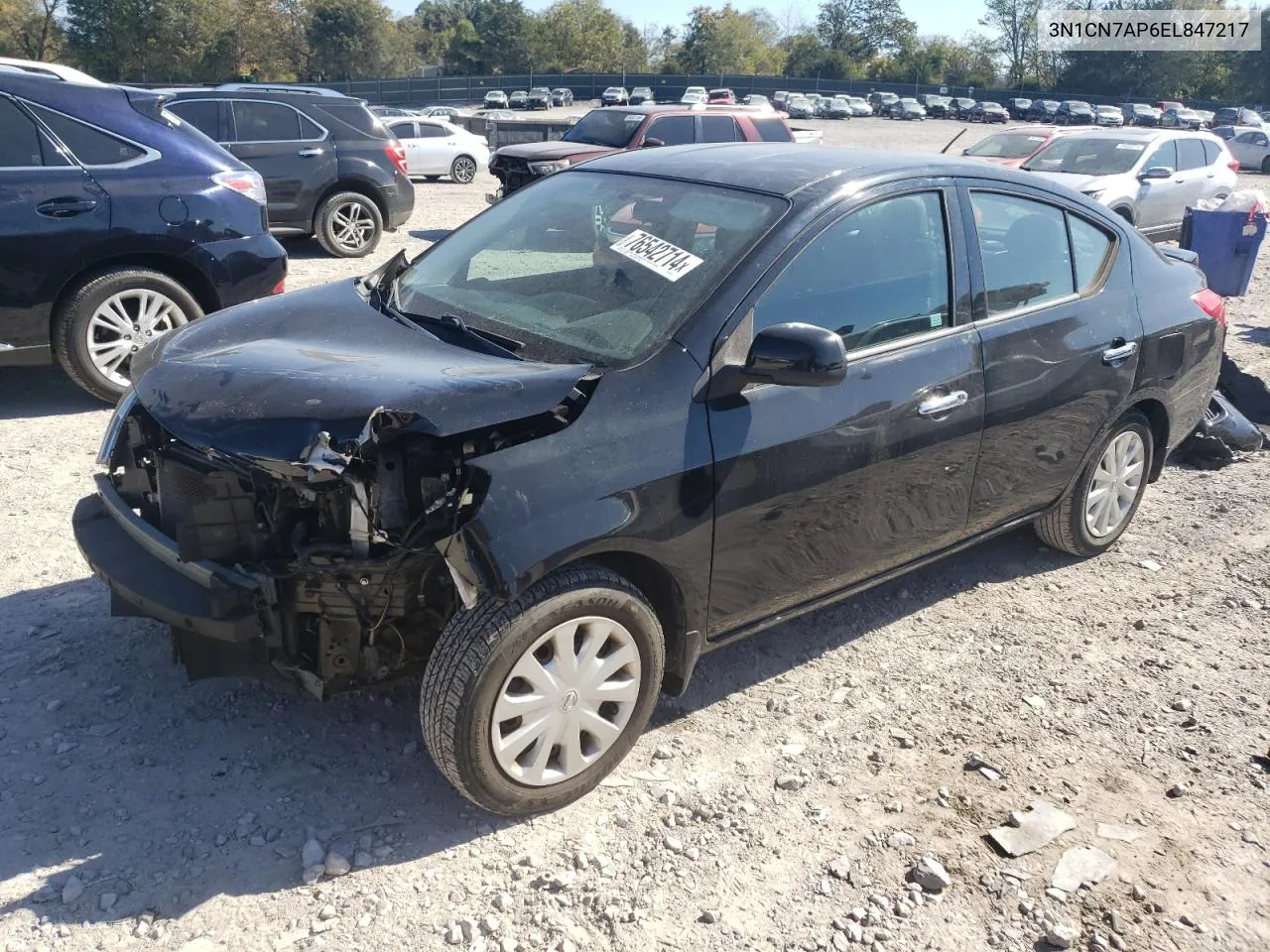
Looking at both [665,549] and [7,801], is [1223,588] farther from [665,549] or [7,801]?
[7,801]

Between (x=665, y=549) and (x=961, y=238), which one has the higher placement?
(x=961, y=238)

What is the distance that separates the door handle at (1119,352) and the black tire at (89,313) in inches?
196

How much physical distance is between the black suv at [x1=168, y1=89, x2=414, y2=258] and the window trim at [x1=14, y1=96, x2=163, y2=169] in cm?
519

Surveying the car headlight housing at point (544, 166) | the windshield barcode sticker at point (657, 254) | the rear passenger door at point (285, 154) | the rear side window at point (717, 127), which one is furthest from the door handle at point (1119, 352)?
the rear side window at point (717, 127)

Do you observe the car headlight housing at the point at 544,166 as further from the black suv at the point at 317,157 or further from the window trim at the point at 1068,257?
the window trim at the point at 1068,257

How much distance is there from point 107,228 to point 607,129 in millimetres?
10062

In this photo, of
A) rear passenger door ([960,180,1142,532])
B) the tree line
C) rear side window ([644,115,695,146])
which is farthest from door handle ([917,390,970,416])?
the tree line

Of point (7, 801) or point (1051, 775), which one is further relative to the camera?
point (1051, 775)

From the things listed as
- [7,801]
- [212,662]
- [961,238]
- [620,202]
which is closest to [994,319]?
[961,238]

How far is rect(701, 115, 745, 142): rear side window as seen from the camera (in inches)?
571

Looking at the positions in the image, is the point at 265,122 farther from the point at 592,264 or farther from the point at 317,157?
the point at 592,264

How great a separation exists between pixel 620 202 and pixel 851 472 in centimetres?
128

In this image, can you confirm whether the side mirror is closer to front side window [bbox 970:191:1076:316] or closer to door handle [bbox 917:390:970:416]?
door handle [bbox 917:390:970:416]

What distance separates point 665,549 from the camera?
10.1 ft
